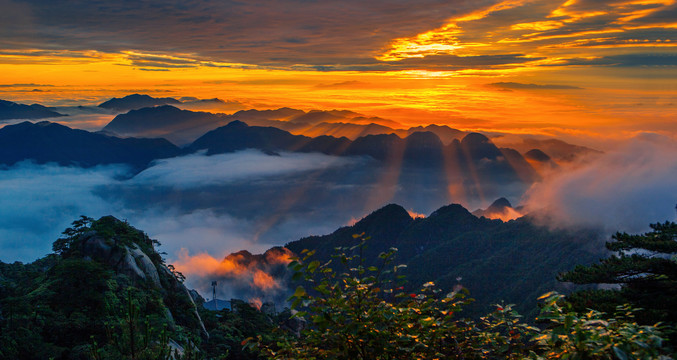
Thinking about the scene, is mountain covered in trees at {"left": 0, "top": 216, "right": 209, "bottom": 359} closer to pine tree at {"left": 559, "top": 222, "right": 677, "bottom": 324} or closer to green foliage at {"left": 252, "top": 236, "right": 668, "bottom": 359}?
green foliage at {"left": 252, "top": 236, "right": 668, "bottom": 359}

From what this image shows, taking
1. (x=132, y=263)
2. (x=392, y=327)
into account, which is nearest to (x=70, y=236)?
(x=132, y=263)

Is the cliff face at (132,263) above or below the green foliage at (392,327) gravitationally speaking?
below

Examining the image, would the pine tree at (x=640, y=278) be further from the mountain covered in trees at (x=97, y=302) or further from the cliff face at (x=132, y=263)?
the cliff face at (x=132, y=263)

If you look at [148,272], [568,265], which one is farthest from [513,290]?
[148,272]

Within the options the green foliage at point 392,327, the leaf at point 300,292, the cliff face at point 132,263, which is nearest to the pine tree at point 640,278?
the green foliage at point 392,327

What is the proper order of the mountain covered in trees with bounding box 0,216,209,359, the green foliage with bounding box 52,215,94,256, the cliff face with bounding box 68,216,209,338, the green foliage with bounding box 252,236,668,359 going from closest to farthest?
the green foliage with bounding box 252,236,668,359, the mountain covered in trees with bounding box 0,216,209,359, the cliff face with bounding box 68,216,209,338, the green foliage with bounding box 52,215,94,256

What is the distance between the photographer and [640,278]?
1941 centimetres

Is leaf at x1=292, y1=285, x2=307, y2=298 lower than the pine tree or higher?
higher

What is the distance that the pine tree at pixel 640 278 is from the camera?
17406 mm

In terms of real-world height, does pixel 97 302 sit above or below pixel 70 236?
below

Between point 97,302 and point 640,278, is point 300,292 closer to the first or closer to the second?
point 640,278

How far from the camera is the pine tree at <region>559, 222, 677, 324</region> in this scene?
17406mm

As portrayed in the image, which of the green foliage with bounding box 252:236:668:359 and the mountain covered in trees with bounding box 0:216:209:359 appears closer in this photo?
the green foliage with bounding box 252:236:668:359

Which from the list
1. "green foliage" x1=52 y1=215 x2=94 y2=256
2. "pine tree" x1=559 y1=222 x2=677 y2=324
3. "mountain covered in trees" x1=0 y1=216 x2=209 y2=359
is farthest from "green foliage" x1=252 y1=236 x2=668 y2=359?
"green foliage" x1=52 y1=215 x2=94 y2=256
